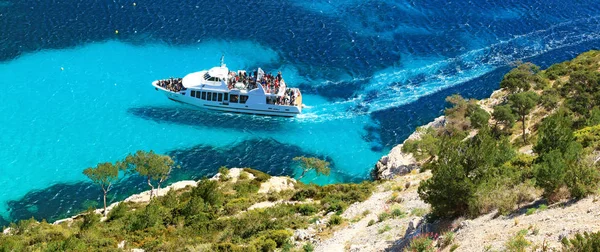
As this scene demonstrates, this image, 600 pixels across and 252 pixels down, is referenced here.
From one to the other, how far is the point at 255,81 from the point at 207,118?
803 cm

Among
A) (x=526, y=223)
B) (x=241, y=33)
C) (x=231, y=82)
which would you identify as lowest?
(x=526, y=223)

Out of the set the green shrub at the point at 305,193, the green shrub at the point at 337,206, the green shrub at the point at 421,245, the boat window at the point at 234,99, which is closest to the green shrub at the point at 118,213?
the green shrub at the point at 305,193

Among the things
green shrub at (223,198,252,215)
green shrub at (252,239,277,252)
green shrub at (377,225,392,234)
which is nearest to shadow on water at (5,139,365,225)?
green shrub at (223,198,252,215)

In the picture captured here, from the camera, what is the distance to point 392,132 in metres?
72.8

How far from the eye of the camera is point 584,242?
Result: 865 inches

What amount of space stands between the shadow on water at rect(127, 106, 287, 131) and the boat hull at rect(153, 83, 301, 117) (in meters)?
0.67

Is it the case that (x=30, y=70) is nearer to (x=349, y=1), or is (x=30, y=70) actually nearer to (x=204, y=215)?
(x=204, y=215)

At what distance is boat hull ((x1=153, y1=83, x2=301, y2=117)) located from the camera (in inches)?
2935

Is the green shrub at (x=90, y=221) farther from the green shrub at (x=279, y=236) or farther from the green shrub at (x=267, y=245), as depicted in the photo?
the green shrub at (x=267, y=245)

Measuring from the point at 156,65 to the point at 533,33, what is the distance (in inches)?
2513

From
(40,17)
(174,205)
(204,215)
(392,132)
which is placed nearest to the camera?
(204,215)

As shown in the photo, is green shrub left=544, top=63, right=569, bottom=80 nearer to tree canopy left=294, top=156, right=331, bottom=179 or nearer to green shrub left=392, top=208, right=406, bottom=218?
tree canopy left=294, top=156, right=331, bottom=179

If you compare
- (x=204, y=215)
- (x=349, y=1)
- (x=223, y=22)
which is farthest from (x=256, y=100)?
(x=349, y=1)

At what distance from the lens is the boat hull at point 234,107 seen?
74.6 m
